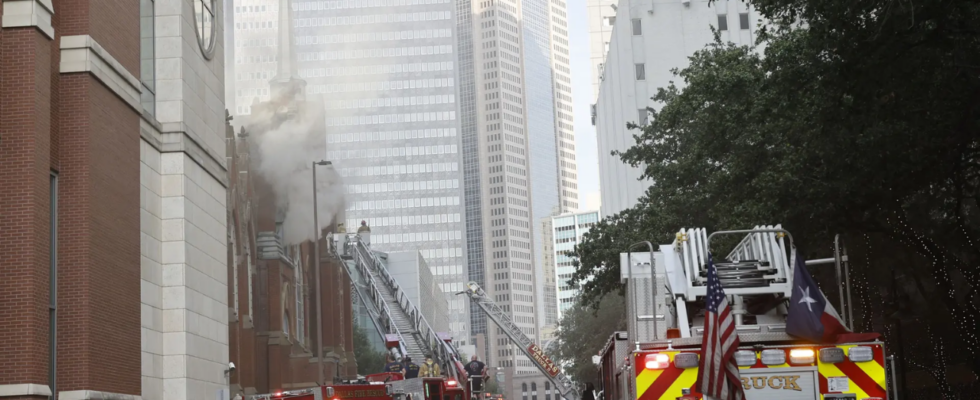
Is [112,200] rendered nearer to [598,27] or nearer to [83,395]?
[83,395]

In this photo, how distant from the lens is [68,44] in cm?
1691

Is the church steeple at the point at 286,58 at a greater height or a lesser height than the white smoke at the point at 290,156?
greater

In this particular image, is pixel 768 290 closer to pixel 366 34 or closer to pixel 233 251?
pixel 233 251

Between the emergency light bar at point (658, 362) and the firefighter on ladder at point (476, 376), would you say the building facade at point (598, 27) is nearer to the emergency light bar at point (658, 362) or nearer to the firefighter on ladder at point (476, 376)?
the firefighter on ladder at point (476, 376)

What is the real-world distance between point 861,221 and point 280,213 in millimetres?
36518

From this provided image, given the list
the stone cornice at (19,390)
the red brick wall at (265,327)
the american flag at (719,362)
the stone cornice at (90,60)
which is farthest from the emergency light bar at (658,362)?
the red brick wall at (265,327)

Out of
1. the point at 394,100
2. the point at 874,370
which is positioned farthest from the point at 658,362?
the point at 394,100

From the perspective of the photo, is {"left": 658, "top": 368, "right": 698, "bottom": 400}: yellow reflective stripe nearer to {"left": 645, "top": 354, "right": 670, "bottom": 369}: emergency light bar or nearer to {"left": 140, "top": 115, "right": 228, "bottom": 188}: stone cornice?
{"left": 645, "top": 354, "right": 670, "bottom": 369}: emergency light bar

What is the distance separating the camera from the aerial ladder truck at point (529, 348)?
4744cm

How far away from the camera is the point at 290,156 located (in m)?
56.7

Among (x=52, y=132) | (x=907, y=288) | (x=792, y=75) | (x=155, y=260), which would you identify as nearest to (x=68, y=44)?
(x=52, y=132)

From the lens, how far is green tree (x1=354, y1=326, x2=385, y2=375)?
83.9 metres

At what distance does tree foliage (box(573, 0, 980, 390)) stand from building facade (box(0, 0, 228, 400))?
992cm

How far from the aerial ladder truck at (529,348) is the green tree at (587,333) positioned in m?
4.78
